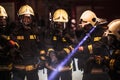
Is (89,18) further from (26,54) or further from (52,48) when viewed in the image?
(26,54)

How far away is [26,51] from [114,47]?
2.63m

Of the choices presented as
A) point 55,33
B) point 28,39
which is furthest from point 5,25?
point 55,33

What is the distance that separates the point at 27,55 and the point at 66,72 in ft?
3.93

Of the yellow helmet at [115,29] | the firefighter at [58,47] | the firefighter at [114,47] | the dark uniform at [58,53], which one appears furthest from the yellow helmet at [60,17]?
the yellow helmet at [115,29]

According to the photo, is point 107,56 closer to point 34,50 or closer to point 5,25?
point 34,50

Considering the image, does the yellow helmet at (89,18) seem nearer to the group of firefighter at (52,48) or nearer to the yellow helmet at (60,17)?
the group of firefighter at (52,48)

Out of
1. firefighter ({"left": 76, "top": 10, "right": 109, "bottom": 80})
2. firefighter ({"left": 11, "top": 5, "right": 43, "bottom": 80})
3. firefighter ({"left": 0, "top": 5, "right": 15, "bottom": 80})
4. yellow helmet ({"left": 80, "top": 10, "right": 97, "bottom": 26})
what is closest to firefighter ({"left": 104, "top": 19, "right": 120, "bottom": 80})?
firefighter ({"left": 76, "top": 10, "right": 109, "bottom": 80})

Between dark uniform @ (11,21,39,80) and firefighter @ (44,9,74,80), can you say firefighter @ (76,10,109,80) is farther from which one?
dark uniform @ (11,21,39,80)

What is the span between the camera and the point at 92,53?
25.9ft

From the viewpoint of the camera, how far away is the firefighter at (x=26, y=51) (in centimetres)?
842

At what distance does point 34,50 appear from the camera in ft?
27.9

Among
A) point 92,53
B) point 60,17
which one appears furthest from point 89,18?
point 92,53

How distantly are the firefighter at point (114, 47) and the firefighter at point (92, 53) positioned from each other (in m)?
0.40

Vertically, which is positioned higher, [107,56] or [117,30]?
[117,30]
